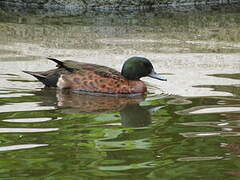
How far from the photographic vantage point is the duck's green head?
27.9ft

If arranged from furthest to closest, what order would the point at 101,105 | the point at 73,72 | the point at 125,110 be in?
1. the point at 73,72
2. the point at 101,105
3. the point at 125,110

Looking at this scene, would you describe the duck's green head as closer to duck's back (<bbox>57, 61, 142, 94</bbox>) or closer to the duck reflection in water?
duck's back (<bbox>57, 61, 142, 94</bbox>)

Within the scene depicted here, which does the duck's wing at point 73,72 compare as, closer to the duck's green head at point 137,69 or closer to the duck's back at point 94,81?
the duck's back at point 94,81

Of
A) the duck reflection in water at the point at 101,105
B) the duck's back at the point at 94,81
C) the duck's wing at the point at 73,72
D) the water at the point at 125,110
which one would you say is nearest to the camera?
the water at the point at 125,110

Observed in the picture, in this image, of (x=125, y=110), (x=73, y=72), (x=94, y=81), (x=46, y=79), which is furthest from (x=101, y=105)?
(x=46, y=79)

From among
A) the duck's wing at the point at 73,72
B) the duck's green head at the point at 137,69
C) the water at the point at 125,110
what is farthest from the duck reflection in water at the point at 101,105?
the duck's green head at the point at 137,69

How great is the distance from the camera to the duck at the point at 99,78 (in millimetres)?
8164

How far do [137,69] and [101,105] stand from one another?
1.15 metres

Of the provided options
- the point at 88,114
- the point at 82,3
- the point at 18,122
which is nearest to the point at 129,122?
the point at 88,114

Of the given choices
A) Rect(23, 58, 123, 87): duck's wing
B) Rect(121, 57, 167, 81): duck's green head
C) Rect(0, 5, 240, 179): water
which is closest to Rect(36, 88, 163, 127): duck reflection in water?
Rect(0, 5, 240, 179): water

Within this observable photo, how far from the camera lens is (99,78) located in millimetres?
8266

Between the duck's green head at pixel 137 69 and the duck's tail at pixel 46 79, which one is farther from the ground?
the duck's green head at pixel 137 69

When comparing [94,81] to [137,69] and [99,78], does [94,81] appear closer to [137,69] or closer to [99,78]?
[99,78]

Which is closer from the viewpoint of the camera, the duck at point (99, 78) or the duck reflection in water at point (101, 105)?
the duck reflection in water at point (101, 105)
